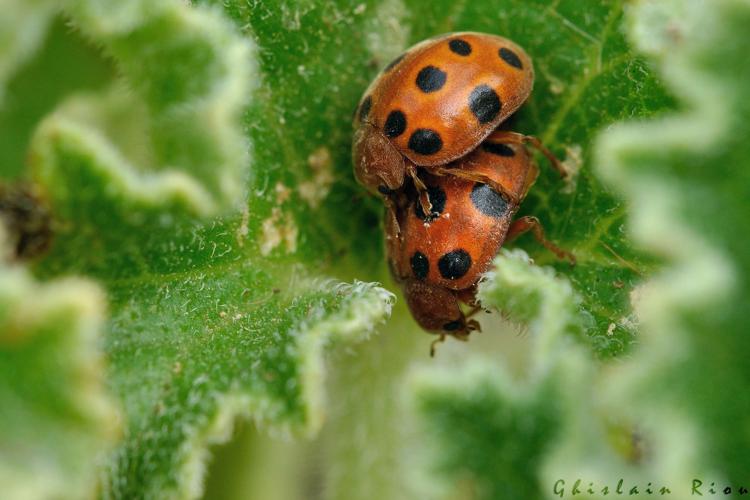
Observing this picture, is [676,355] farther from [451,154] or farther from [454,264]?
[451,154]

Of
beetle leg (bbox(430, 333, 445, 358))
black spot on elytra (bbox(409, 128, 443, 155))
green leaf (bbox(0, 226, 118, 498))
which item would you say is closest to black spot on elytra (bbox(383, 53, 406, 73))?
black spot on elytra (bbox(409, 128, 443, 155))

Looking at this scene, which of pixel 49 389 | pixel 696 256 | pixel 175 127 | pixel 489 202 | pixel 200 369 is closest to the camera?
pixel 696 256

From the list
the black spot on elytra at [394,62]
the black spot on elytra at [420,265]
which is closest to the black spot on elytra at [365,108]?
the black spot on elytra at [394,62]

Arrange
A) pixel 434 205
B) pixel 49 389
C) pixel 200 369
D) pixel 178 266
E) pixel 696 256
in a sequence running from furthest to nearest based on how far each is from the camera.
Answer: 1. pixel 434 205
2. pixel 178 266
3. pixel 200 369
4. pixel 49 389
5. pixel 696 256

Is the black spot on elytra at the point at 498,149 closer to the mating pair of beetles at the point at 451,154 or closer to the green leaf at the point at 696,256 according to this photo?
the mating pair of beetles at the point at 451,154

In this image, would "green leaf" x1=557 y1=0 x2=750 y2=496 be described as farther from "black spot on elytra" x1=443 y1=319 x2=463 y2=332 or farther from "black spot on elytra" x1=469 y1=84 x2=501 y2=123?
"black spot on elytra" x1=443 y1=319 x2=463 y2=332

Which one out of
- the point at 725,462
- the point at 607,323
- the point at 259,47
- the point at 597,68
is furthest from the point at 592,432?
the point at 259,47

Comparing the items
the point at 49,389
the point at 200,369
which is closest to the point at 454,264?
the point at 200,369
